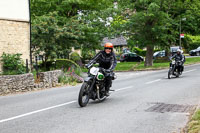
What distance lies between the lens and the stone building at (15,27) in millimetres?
17812

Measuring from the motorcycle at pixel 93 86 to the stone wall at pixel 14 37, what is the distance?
1084cm

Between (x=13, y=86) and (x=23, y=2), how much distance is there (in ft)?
25.6

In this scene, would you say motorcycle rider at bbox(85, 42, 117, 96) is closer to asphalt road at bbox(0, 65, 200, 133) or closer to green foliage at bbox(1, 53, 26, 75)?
asphalt road at bbox(0, 65, 200, 133)

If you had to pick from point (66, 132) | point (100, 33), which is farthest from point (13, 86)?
point (100, 33)

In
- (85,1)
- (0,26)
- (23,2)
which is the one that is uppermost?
(85,1)

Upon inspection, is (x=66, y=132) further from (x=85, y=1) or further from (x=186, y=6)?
(x=186, y=6)

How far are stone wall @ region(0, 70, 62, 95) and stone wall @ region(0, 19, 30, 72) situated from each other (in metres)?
4.29

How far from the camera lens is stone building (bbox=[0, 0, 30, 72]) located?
58.4 ft

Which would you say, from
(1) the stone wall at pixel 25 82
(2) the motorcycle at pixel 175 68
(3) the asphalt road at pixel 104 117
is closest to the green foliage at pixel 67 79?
(1) the stone wall at pixel 25 82

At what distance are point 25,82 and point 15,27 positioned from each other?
6376 mm

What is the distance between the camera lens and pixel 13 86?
1296cm

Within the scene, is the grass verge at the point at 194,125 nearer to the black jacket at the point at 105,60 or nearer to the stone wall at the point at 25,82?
the black jacket at the point at 105,60

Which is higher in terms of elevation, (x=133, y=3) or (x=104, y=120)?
(x=133, y=3)

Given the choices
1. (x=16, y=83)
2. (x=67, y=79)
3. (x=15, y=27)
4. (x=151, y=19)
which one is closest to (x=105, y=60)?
(x=16, y=83)
